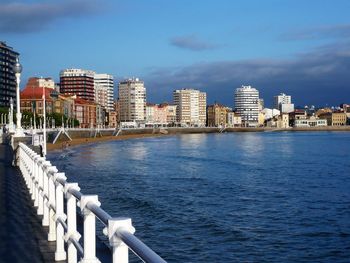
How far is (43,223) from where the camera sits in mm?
8844

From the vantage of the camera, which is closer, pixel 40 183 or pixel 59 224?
pixel 59 224

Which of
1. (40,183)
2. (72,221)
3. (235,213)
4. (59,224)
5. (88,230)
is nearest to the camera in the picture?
(88,230)

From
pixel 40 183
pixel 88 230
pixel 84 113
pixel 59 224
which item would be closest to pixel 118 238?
pixel 88 230

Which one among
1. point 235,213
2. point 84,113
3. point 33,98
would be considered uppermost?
point 33,98

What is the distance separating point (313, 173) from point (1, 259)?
136ft

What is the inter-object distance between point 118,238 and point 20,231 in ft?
17.8

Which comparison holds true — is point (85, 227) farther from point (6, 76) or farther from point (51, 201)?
point (6, 76)

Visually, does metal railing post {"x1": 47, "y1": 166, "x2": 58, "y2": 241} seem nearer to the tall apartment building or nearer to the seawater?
the seawater

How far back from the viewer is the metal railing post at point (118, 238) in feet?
10.9

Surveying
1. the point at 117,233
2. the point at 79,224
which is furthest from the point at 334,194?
the point at 117,233

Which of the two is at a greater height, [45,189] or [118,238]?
[118,238]

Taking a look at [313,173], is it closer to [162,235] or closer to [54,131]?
[162,235]

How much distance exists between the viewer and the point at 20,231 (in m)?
8.31

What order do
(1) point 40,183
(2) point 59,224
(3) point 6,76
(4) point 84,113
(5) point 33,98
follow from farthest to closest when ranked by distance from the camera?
(4) point 84,113 < (3) point 6,76 < (5) point 33,98 < (1) point 40,183 < (2) point 59,224
